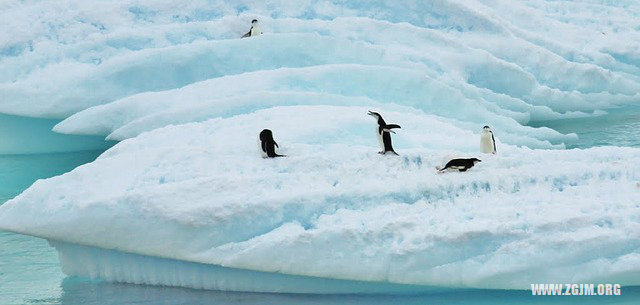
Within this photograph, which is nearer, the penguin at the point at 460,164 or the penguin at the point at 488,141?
the penguin at the point at 460,164

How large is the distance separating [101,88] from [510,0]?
7129 mm

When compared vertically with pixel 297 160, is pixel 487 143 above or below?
above

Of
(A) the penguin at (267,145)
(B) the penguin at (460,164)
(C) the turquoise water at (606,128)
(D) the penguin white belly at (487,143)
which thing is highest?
(C) the turquoise water at (606,128)

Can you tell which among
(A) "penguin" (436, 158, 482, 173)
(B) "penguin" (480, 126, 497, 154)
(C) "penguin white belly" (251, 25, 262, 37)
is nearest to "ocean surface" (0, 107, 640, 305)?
(A) "penguin" (436, 158, 482, 173)

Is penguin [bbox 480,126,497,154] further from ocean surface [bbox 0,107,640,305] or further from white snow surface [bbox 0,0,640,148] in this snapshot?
white snow surface [bbox 0,0,640,148]

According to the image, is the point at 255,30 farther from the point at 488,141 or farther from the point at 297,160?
the point at 297,160

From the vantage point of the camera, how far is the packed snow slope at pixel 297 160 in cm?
565

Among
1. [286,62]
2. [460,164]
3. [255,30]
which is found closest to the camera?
[460,164]

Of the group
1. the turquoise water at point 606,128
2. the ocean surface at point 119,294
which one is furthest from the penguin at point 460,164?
the turquoise water at point 606,128

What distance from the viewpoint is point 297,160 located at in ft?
20.9

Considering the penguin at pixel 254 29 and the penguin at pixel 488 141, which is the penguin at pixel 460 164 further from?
the penguin at pixel 254 29

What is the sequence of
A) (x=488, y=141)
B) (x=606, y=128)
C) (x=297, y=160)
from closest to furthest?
(x=297, y=160), (x=488, y=141), (x=606, y=128)

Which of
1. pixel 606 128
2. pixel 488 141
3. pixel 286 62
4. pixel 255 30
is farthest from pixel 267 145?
pixel 606 128

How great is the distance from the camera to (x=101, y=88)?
1034cm
